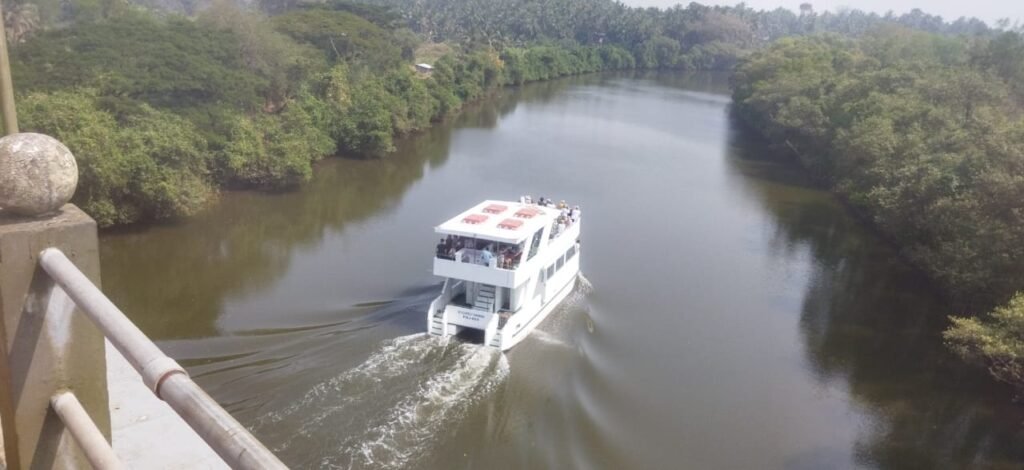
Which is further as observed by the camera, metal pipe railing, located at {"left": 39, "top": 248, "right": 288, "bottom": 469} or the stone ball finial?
the stone ball finial

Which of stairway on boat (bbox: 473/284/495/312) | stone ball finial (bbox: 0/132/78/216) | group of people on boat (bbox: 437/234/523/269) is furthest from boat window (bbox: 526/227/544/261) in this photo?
→ stone ball finial (bbox: 0/132/78/216)

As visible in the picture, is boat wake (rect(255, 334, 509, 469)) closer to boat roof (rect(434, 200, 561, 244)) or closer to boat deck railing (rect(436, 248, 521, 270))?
boat deck railing (rect(436, 248, 521, 270))

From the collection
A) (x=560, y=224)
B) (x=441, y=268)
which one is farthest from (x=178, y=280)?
(x=560, y=224)

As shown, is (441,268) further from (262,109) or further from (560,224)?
(262,109)

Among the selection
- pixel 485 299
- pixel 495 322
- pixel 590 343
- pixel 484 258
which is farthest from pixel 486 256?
pixel 590 343

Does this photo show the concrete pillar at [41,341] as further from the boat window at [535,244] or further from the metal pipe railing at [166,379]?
the boat window at [535,244]

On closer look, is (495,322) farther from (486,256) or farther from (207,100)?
(207,100)

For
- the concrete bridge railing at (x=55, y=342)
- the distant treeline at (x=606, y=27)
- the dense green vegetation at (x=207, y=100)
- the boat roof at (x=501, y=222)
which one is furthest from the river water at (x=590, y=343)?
the distant treeline at (x=606, y=27)
